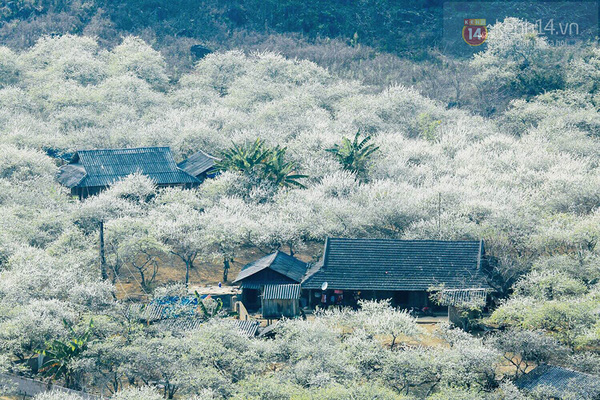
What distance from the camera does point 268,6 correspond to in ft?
365

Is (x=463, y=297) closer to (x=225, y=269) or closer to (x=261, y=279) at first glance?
(x=261, y=279)

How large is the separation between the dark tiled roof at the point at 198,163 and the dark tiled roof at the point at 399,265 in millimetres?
17705

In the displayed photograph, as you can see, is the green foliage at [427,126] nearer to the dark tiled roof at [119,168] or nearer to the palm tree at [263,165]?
the palm tree at [263,165]

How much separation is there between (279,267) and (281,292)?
236 cm

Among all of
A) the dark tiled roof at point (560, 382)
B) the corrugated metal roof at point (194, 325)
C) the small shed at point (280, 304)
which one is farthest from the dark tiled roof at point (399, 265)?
the dark tiled roof at point (560, 382)

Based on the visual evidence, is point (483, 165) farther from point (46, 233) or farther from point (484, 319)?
point (46, 233)

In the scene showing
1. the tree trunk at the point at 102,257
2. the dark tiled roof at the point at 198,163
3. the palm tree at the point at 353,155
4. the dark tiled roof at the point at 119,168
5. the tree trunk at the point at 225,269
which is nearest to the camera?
the tree trunk at the point at 102,257

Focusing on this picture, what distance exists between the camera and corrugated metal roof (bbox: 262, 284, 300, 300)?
43594 millimetres

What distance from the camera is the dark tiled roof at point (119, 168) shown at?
58.8 meters

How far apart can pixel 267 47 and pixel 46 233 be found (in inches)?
2239

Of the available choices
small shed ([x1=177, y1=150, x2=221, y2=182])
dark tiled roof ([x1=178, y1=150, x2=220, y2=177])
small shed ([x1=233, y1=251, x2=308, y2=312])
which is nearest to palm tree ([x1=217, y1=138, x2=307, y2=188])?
small shed ([x1=177, y1=150, x2=221, y2=182])

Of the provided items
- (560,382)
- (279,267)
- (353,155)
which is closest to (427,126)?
(353,155)

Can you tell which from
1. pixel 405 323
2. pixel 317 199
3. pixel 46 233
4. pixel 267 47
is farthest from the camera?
pixel 267 47

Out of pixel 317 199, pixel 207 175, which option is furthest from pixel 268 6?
pixel 317 199
